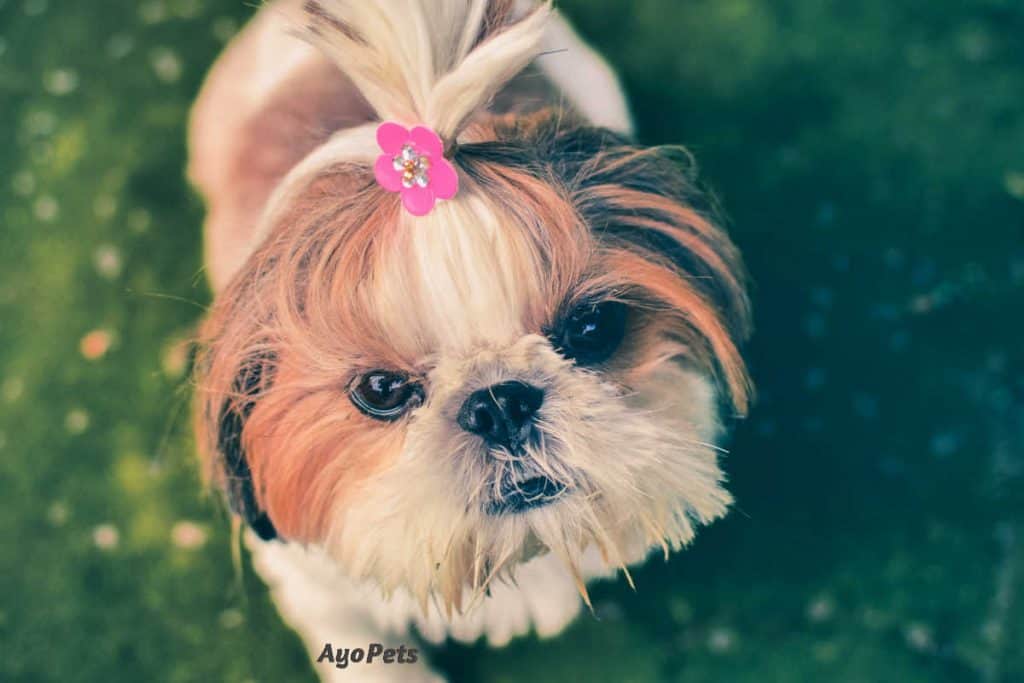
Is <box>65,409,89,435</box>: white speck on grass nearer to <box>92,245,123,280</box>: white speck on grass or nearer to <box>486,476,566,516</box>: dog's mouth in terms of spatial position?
<box>92,245,123,280</box>: white speck on grass

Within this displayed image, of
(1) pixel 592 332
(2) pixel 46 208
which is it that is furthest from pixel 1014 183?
(2) pixel 46 208

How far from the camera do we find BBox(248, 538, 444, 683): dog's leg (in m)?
2.08

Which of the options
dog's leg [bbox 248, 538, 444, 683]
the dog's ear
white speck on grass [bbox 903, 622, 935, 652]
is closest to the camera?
the dog's ear

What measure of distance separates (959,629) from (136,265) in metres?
2.87

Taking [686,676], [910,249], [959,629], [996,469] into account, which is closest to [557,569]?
Answer: [686,676]

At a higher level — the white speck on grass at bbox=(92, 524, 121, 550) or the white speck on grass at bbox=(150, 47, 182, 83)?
the white speck on grass at bbox=(150, 47, 182, 83)

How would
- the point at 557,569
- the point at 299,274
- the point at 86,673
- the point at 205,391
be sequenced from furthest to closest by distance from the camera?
the point at 86,673, the point at 557,569, the point at 205,391, the point at 299,274

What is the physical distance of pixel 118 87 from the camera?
3275 mm

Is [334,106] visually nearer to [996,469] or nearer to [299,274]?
[299,274]

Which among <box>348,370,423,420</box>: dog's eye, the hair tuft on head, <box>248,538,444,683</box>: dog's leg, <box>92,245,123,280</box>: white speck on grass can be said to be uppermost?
the hair tuft on head

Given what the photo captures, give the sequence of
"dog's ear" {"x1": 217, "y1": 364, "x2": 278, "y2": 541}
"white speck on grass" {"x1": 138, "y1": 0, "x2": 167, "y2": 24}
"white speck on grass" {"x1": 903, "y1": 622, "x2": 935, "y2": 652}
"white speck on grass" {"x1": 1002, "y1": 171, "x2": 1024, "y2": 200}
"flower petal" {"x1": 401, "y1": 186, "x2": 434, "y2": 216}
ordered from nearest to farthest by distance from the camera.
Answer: "flower petal" {"x1": 401, "y1": 186, "x2": 434, "y2": 216}
"dog's ear" {"x1": 217, "y1": 364, "x2": 278, "y2": 541}
"white speck on grass" {"x1": 903, "y1": 622, "x2": 935, "y2": 652}
"white speck on grass" {"x1": 1002, "y1": 171, "x2": 1024, "y2": 200}
"white speck on grass" {"x1": 138, "y1": 0, "x2": 167, "y2": 24}

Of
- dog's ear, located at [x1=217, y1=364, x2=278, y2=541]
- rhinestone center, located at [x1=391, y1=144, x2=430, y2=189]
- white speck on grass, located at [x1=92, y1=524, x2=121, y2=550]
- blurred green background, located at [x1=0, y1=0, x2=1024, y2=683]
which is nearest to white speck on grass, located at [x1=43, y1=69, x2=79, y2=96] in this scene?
blurred green background, located at [x1=0, y1=0, x2=1024, y2=683]

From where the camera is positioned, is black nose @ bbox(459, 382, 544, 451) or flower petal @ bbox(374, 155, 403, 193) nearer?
flower petal @ bbox(374, 155, 403, 193)

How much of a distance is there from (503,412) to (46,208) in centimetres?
249
